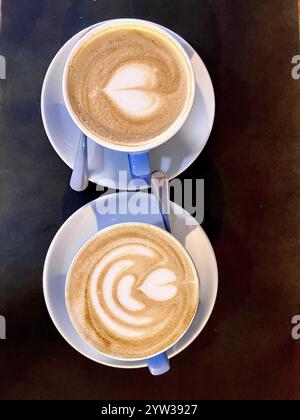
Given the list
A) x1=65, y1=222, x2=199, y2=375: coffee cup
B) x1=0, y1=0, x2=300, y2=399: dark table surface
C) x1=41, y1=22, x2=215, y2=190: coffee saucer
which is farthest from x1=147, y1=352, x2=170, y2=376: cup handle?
x1=41, y1=22, x2=215, y2=190: coffee saucer

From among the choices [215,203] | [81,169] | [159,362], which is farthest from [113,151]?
[159,362]

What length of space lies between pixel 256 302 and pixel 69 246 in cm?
35

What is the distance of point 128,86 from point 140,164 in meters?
0.12

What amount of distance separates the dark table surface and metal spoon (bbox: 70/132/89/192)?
0.06 metres

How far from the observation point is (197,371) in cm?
97

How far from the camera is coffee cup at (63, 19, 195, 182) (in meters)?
0.81

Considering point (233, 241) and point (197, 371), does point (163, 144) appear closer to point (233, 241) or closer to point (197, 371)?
point (233, 241)

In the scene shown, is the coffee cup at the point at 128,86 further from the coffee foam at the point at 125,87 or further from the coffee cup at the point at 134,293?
the coffee cup at the point at 134,293

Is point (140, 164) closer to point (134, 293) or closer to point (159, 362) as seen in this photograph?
point (134, 293)

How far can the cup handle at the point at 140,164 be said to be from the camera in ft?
2.74

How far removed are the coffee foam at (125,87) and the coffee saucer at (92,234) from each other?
118 millimetres

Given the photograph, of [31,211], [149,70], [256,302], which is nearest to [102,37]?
[149,70]

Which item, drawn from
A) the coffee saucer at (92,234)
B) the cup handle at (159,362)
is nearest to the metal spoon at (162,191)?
the coffee saucer at (92,234)

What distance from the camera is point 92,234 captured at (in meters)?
0.88
